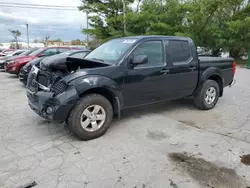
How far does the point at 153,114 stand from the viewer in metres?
4.73

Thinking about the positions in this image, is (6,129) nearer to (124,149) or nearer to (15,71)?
Answer: (124,149)

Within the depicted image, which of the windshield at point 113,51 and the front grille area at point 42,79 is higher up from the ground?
the windshield at point 113,51

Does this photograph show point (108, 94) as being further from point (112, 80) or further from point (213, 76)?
point (213, 76)

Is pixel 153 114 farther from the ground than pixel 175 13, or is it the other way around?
pixel 175 13

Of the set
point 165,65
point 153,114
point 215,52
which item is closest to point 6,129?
point 153,114

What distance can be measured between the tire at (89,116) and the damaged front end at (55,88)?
0.12 metres

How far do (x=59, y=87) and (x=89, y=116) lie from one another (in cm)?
67

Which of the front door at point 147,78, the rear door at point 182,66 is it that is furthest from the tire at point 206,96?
the front door at point 147,78

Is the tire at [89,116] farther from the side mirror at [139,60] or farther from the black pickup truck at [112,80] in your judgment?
the side mirror at [139,60]

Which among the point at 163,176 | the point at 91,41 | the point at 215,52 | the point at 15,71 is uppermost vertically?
the point at 91,41

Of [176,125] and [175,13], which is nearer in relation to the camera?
[176,125]

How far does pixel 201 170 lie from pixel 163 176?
528 millimetres

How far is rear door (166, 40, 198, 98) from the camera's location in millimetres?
4258

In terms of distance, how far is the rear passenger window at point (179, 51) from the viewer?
169 inches
